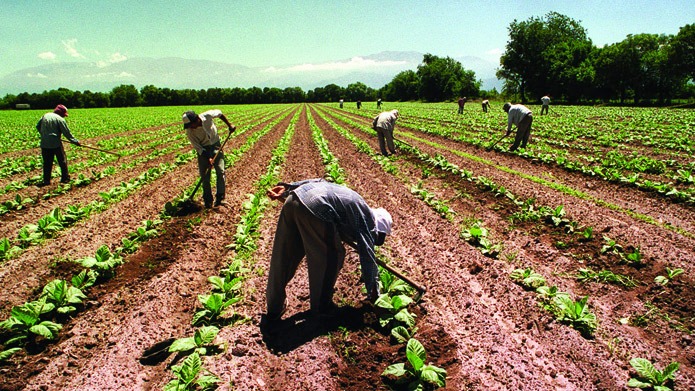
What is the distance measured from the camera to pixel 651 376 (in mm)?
3303

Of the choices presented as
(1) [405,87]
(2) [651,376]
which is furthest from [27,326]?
(1) [405,87]

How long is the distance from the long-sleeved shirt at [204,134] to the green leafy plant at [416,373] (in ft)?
19.0

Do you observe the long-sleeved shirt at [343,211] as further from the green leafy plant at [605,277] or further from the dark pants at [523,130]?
the dark pants at [523,130]

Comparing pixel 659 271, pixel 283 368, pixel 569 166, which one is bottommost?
pixel 283 368

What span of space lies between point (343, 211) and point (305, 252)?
2.23 ft

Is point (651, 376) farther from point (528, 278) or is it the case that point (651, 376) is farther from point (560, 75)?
point (560, 75)

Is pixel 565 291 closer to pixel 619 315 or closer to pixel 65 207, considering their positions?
pixel 619 315

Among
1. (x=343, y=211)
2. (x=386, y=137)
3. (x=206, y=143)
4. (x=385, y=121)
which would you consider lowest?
(x=343, y=211)

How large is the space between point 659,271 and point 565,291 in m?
1.59

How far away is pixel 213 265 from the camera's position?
5.97 metres

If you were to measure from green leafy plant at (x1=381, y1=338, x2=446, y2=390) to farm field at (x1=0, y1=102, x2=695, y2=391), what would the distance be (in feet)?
0.47

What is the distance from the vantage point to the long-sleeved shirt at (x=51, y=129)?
9.82m

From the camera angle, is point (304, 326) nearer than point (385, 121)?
Yes

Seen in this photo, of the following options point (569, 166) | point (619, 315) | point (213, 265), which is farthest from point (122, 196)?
point (569, 166)
